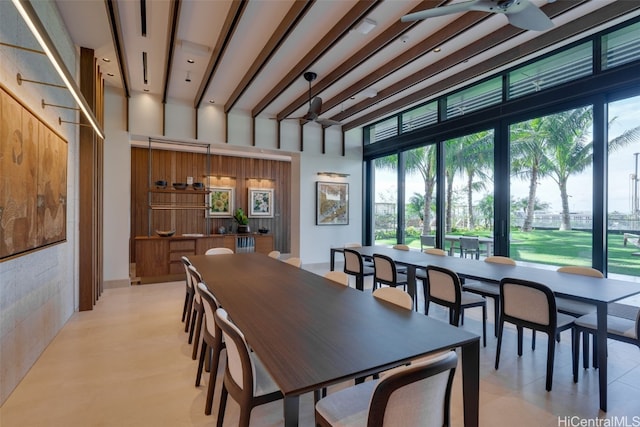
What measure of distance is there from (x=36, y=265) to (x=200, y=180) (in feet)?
19.6

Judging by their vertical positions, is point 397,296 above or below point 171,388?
above

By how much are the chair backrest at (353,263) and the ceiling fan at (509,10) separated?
3.05m

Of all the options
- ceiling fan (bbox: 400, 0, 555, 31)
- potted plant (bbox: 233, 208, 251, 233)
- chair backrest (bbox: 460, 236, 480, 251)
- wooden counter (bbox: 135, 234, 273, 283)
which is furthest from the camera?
potted plant (bbox: 233, 208, 251, 233)

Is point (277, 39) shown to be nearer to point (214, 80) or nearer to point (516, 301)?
point (214, 80)

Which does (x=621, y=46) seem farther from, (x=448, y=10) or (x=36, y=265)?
(x=36, y=265)

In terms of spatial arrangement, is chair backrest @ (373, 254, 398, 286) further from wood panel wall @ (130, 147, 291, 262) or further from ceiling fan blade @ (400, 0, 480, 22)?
wood panel wall @ (130, 147, 291, 262)

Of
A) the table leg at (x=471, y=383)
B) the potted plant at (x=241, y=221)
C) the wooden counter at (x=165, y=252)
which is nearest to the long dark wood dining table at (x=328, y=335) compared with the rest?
the table leg at (x=471, y=383)

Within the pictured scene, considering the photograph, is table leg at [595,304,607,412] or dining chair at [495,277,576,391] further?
dining chair at [495,277,576,391]

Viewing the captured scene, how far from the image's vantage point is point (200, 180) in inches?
339

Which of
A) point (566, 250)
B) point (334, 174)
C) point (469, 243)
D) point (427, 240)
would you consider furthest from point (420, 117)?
point (566, 250)

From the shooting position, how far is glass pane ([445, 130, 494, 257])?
529cm

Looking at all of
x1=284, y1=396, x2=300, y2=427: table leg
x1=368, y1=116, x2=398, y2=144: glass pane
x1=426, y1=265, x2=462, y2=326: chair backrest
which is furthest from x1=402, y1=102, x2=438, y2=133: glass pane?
x1=284, y1=396, x2=300, y2=427: table leg

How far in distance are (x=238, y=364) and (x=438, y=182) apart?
5.49 meters

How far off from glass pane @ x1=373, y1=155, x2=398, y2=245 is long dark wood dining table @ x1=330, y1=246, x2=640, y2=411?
3179mm
